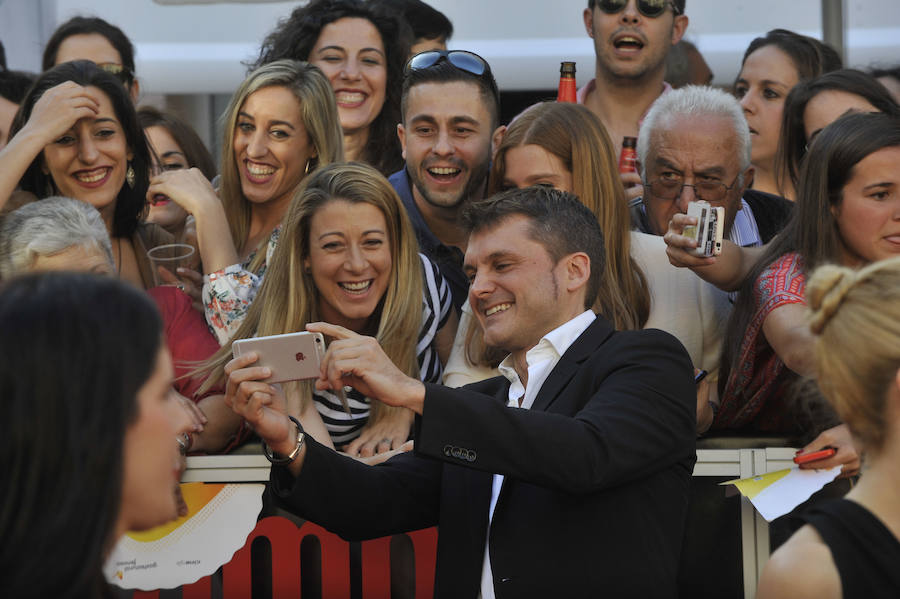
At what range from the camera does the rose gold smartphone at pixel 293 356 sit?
10.7 feet

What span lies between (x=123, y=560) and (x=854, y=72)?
336cm

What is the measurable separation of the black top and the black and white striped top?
2114 mm

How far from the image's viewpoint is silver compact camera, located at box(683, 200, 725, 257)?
3869 millimetres

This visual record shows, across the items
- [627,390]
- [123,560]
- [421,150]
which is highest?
[421,150]

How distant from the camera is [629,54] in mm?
5438

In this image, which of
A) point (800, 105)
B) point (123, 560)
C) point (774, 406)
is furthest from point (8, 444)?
point (800, 105)

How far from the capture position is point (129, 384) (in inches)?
72.4

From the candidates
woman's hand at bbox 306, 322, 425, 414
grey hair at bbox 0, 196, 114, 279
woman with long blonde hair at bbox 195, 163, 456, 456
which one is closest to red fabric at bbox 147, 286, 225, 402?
woman with long blonde hair at bbox 195, 163, 456, 456

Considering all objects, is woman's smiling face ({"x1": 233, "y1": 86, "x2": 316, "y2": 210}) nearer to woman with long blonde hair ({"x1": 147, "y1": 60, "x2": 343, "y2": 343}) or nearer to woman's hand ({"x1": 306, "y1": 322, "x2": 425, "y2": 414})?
woman with long blonde hair ({"x1": 147, "y1": 60, "x2": 343, "y2": 343})

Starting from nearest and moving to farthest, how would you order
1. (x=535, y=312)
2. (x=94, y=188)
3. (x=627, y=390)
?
(x=627, y=390), (x=535, y=312), (x=94, y=188)

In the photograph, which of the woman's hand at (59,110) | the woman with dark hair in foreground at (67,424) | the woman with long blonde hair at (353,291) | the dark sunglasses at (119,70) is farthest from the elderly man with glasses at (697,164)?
the woman with dark hair in foreground at (67,424)

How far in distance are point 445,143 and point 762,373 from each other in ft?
5.23

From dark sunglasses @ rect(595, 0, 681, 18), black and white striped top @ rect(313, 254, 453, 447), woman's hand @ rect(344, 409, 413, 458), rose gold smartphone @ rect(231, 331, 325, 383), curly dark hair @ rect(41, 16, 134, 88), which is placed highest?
dark sunglasses @ rect(595, 0, 681, 18)

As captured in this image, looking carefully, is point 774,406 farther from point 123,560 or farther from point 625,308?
point 123,560
